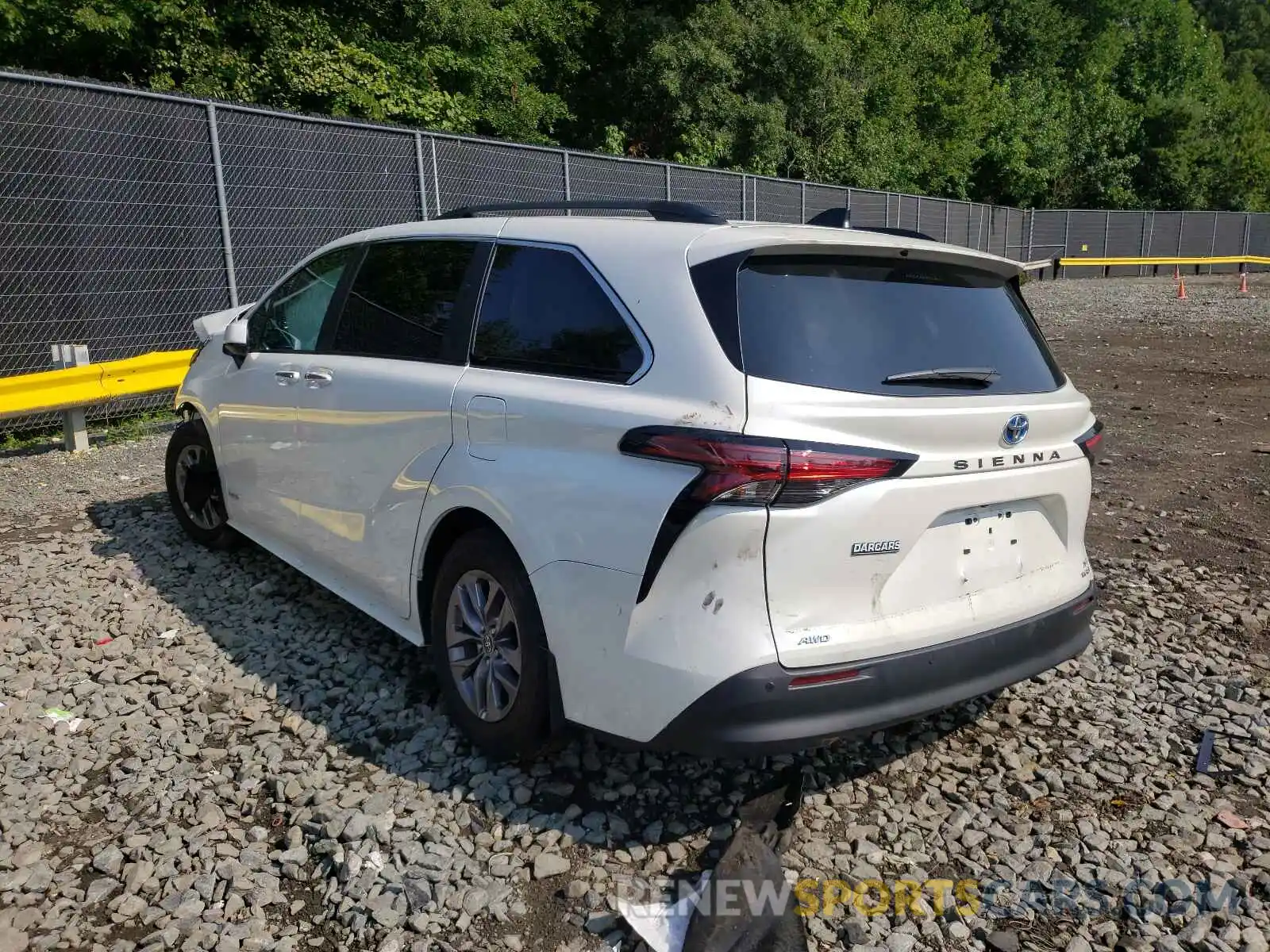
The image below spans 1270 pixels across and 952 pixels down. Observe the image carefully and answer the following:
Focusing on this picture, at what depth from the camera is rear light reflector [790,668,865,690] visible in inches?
102

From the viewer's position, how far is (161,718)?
12.3 ft

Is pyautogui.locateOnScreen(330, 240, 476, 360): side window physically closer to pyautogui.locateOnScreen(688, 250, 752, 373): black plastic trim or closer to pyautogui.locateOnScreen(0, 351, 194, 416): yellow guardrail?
pyautogui.locateOnScreen(688, 250, 752, 373): black plastic trim

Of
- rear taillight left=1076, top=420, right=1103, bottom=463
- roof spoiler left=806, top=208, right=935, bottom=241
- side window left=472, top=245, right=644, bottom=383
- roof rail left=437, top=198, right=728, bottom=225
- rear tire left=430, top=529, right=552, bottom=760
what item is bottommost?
rear tire left=430, top=529, right=552, bottom=760

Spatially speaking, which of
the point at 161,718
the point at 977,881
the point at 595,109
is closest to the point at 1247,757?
the point at 977,881

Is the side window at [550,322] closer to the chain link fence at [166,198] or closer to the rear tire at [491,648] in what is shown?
the rear tire at [491,648]

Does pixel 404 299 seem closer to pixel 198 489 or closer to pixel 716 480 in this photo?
pixel 716 480

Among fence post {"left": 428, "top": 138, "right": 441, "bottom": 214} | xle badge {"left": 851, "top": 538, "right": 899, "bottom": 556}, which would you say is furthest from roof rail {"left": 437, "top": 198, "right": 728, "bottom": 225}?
fence post {"left": 428, "top": 138, "right": 441, "bottom": 214}

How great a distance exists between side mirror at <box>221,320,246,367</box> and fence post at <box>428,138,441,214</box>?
6.50 meters

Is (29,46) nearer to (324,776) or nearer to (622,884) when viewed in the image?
(324,776)

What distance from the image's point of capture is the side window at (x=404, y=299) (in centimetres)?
368

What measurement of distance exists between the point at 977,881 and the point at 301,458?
10.4ft

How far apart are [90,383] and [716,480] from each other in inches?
271

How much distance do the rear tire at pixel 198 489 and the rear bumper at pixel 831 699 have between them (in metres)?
3.63

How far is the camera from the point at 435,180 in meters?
11.0
